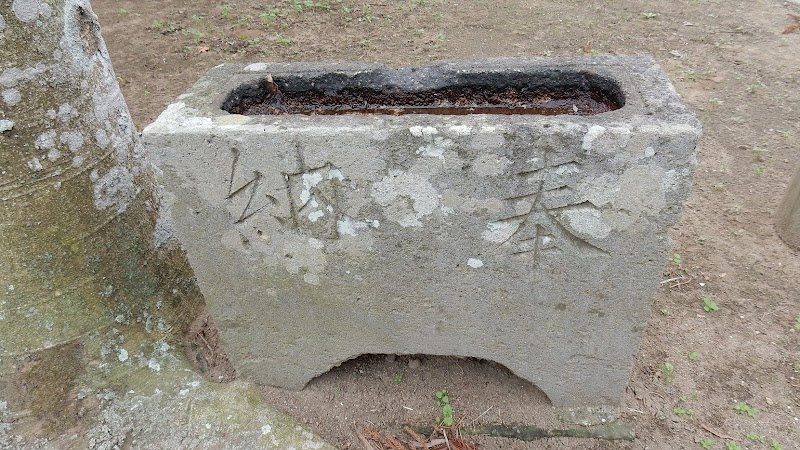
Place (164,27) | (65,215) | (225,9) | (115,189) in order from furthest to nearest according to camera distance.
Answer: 1. (225,9)
2. (164,27)
3. (115,189)
4. (65,215)

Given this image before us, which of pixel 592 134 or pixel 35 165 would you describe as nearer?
pixel 592 134

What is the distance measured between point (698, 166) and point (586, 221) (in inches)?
93.1

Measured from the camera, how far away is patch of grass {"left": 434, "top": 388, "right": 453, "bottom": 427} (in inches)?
82.5

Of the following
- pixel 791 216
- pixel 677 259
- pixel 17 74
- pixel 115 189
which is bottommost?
pixel 677 259

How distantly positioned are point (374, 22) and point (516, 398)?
14.0 feet

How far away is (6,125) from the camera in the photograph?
1.64 meters

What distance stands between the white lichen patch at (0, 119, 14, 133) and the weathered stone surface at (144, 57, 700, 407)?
49cm

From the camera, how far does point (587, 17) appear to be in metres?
5.29

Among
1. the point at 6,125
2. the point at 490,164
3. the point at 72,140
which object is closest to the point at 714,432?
the point at 490,164

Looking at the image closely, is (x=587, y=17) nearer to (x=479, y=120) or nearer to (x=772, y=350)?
(x=772, y=350)

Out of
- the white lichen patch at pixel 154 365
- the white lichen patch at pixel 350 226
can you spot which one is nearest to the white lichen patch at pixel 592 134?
the white lichen patch at pixel 350 226

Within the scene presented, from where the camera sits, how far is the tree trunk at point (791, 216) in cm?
277

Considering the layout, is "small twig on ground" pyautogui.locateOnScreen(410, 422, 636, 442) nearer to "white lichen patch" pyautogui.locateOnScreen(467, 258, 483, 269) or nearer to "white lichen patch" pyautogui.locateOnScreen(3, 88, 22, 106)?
"white lichen patch" pyautogui.locateOnScreen(467, 258, 483, 269)

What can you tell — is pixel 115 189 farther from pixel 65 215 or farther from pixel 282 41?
pixel 282 41
